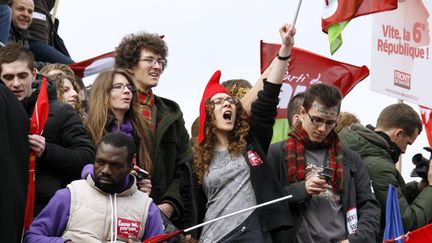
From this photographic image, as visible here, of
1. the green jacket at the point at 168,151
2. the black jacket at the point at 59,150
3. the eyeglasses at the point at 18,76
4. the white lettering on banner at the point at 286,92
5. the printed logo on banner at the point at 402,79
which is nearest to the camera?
the black jacket at the point at 59,150

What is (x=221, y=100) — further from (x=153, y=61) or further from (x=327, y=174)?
(x=153, y=61)

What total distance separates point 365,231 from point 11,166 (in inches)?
112

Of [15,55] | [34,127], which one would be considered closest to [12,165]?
[34,127]

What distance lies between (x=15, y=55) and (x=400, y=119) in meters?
3.33

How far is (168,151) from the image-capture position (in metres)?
9.23

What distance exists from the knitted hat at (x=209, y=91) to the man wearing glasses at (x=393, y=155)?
1384 mm

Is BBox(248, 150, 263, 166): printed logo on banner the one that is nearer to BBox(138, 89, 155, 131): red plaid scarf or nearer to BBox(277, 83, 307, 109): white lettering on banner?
BBox(138, 89, 155, 131): red plaid scarf

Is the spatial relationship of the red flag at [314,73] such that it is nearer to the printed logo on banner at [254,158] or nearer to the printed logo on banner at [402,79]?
the printed logo on banner at [402,79]

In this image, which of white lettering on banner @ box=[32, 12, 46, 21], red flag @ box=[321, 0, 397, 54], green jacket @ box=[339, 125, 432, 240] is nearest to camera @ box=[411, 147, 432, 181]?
green jacket @ box=[339, 125, 432, 240]

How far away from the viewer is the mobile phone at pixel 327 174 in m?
8.37

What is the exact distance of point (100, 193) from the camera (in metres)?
7.68

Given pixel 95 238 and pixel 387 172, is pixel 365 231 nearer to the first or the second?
pixel 387 172

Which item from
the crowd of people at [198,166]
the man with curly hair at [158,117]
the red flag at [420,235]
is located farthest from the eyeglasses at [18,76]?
the red flag at [420,235]

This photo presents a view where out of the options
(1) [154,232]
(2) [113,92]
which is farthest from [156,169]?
(1) [154,232]
